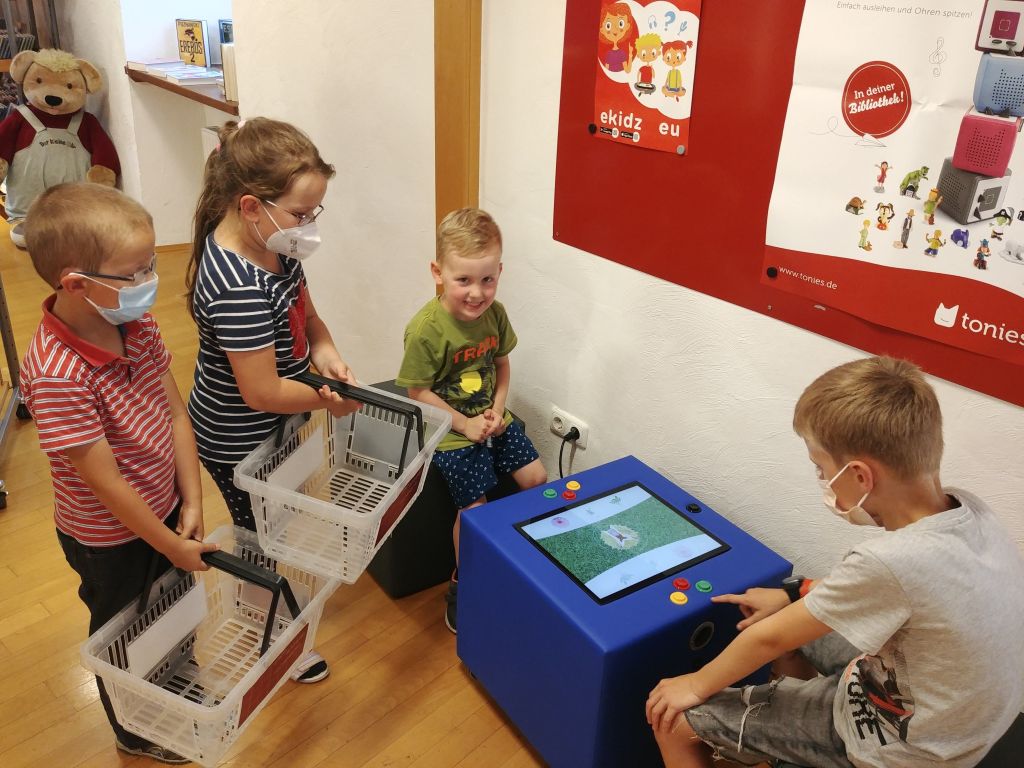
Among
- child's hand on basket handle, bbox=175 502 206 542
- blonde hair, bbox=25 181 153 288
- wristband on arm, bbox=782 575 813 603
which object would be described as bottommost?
wristband on arm, bbox=782 575 813 603

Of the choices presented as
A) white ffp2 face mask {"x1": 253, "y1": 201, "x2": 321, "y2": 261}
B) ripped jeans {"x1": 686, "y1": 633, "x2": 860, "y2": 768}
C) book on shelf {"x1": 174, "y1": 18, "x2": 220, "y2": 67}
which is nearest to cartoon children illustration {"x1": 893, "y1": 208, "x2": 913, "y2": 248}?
ripped jeans {"x1": 686, "y1": 633, "x2": 860, "y2": 768}

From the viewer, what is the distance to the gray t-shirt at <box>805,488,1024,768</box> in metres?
1.05

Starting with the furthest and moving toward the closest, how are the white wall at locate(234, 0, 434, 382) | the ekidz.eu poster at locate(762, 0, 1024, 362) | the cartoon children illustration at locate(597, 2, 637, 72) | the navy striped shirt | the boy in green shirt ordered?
the white wall at locate(234, 0, 434, 382)
the boy in green shirt
the cartoon children illustration at locate(597, 2, 637, 72)
the navy striped shirt
the ekidz.eu poster at locate(762, 0, 1024, 362)

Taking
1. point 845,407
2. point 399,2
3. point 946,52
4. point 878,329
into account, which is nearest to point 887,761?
point 845,407

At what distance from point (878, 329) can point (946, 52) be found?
1.45ft

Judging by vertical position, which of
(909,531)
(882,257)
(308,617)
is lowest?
(308,617)

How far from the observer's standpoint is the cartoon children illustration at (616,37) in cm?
165

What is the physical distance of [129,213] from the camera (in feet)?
4.12

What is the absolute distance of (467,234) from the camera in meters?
1.73

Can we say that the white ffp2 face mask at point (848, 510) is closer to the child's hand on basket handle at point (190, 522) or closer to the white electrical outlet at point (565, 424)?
the white electrical outlet at point (565, 424)

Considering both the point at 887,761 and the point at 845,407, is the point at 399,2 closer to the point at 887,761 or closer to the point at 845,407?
the point at 845,407

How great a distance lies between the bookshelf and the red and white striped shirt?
204 cm

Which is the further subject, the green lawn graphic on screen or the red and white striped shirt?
the green lawn graphic on screen

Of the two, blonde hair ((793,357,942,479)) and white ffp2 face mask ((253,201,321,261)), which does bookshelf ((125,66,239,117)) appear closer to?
white ffp2 face mask ((253,201,321,261))
